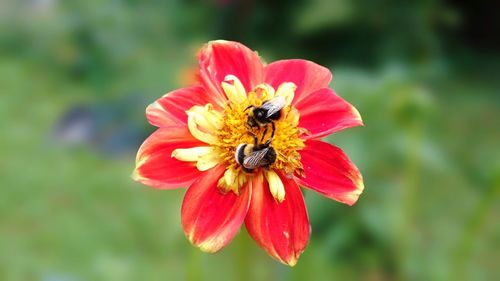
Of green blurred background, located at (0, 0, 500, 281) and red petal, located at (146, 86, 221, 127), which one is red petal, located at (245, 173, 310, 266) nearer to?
red petal, located at (146, 86, 221, 127)

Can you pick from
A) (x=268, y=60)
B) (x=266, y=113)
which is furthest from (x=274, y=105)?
(x=268, y=60)

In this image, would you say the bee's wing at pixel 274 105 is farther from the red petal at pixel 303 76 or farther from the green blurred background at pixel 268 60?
the green blurred background at pixel 268 60

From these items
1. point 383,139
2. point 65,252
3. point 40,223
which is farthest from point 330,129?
point 40,223

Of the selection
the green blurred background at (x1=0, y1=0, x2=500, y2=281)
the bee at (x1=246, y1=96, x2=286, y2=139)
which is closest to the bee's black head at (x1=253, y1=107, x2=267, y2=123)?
the bee at (x1=246, y1=96, x2=286, y2=139)

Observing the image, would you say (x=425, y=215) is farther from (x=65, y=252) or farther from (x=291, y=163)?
(x=291, y=163)

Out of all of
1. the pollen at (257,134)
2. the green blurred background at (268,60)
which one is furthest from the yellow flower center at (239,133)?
the green blurred background at (268,60)

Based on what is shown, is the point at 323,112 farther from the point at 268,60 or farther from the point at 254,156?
the point at 268,60
